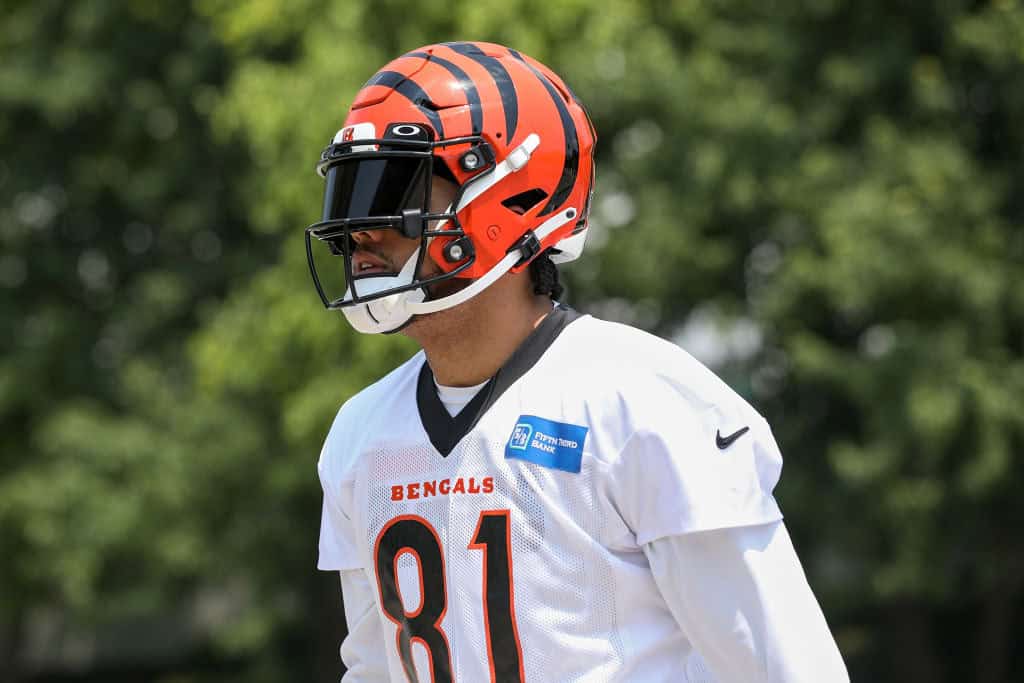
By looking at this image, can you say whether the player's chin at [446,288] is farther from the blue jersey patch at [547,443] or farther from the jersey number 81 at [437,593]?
the jersey number 81 at [437,593]

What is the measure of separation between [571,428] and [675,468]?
20cm

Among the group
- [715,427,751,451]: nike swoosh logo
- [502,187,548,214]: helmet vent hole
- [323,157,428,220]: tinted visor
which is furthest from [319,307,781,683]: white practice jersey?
[323,157,428,220]: tinted visor

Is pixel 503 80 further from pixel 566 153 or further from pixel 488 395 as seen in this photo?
pixel 488 395

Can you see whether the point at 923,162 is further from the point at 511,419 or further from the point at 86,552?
the point at 511,419

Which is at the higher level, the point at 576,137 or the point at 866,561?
the point at 866,561

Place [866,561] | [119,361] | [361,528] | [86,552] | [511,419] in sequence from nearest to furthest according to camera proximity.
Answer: [511,419] → [361,528] → [866,561] → [86,552] → [119,361]

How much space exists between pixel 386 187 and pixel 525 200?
0.27 m

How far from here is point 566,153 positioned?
2.46 meters

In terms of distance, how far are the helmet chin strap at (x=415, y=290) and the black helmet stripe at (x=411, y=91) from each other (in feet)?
0.41

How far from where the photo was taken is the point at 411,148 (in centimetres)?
228

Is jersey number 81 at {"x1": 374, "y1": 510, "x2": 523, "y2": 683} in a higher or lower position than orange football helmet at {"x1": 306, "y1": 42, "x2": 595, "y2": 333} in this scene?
lower

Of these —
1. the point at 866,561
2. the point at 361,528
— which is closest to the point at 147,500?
the point at 866,561

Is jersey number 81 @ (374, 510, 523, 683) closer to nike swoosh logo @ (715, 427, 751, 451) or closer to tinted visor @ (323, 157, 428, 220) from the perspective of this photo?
nike swoosh logo @ (715, 427, 751, 451)

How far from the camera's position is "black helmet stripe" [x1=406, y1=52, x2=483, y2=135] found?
2332 millimetres
